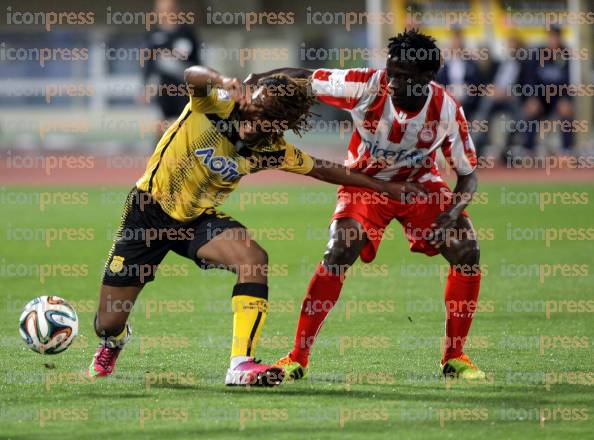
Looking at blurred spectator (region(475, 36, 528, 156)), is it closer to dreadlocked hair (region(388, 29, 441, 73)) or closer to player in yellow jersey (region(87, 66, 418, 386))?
dreadlocked hair (region(388, 29, 441, 73))

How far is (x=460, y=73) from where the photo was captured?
2216 centimetres

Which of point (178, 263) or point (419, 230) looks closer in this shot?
point (419, 230)

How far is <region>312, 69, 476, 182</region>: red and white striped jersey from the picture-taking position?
22.9 ft

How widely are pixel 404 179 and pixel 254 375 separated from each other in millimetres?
1598

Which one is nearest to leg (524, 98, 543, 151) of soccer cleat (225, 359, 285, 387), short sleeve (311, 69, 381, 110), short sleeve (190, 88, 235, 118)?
short sleeve (311, 69, 381, 110)

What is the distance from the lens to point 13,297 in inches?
407

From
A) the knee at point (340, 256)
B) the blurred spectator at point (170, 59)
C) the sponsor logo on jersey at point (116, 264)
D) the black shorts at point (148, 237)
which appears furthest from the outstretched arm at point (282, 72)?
the blurred spectator at point (170, 59)

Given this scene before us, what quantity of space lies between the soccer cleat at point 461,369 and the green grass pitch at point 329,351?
0.12 metres

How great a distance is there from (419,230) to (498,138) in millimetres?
18814

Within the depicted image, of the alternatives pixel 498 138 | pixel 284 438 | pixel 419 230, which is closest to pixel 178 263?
pixel 419 230

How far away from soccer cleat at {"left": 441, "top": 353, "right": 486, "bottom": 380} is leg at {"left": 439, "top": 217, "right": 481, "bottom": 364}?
0.03 metres

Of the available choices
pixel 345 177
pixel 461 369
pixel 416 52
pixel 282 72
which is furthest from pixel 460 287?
pixel 282 72

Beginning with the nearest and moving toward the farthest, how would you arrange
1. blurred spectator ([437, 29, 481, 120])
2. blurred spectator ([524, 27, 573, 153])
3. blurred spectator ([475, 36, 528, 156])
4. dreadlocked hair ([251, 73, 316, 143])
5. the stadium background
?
the stadium background, dreadlocked hair ([251, 73, 316, 143]), blurred spectator ([437, 29, 481, 120]), blurred spectator ([524, 27, 573, 153]), blurred spectator ([475, 36, 528, 156])

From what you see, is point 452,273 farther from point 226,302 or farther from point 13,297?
point 13,297
